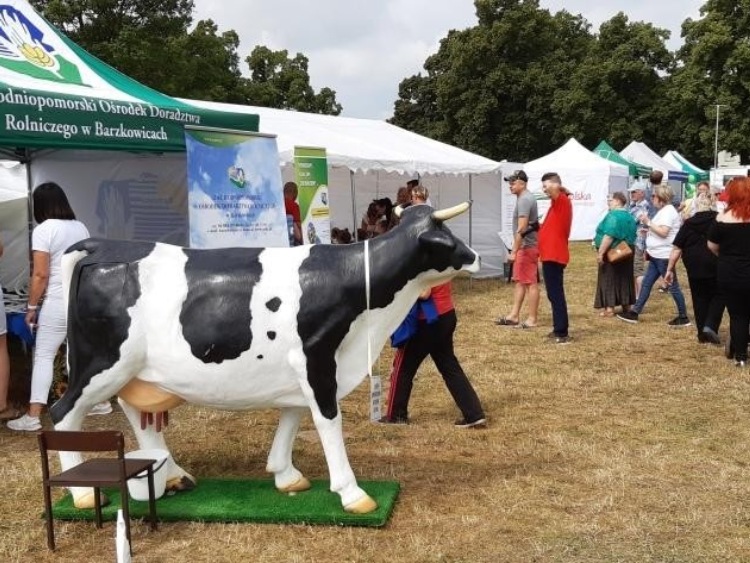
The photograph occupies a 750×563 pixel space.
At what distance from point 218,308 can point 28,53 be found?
3.79 m

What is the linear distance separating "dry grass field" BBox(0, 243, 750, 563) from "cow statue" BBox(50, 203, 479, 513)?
399mm

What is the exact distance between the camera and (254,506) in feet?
12.6

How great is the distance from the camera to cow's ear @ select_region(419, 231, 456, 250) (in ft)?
11.7

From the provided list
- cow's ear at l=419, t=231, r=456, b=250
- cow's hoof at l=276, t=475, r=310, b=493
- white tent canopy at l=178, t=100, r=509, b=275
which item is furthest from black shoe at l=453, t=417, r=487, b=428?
white tent canopy at l=178, t=100, r=509, b=275

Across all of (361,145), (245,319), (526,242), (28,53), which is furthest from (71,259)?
(361,145)

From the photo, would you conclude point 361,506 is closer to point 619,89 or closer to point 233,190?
point 233,190

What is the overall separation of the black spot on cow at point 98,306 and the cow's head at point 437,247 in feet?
4.19

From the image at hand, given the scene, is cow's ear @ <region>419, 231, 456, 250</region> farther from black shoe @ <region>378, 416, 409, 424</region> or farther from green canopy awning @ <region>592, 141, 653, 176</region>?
green canopy awning @ <region>592, 141, 653, 176</region>

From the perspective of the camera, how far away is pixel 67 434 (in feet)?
11.1

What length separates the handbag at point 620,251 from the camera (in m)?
9.48

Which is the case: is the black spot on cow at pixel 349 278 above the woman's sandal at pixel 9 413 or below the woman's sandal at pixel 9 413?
above

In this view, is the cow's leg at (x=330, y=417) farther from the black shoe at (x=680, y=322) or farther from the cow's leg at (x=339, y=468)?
the black shoe at (x=680, y=322)

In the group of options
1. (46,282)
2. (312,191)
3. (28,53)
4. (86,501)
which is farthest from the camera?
(312,191)

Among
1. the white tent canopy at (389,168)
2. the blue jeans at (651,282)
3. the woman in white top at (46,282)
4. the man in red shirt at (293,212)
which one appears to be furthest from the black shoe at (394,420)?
the white tent canopy at (389,168)
